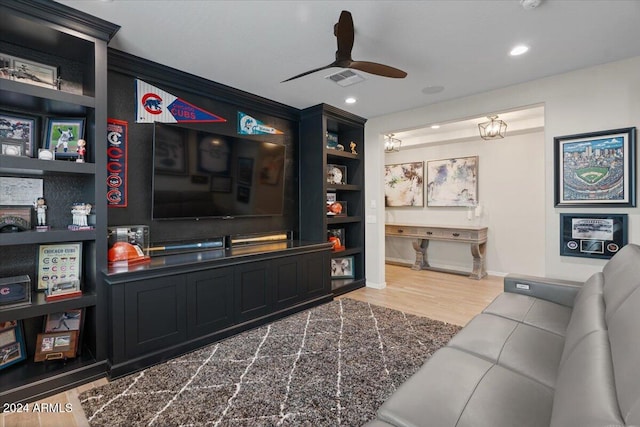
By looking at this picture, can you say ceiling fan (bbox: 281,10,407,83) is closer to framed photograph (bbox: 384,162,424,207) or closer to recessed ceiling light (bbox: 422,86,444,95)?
recessed ceiling light (bbox: 422,86,444,95)

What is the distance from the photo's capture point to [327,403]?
194cm

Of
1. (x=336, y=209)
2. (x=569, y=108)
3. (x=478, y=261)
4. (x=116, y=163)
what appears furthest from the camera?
(x=478, y=261)

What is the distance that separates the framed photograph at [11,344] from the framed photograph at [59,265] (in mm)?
275

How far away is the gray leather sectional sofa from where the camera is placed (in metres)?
0.82

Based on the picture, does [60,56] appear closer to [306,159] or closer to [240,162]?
[240,162]

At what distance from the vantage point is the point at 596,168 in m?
2.94

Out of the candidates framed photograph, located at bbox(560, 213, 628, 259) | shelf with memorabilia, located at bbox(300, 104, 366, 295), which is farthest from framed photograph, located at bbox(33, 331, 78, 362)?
framed photograph, located at bbox(560, 213, 628, 259)

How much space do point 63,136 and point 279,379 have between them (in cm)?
248

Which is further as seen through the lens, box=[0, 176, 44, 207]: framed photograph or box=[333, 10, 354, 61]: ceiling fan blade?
box=[0, 176, 44, 207]: framed photograph

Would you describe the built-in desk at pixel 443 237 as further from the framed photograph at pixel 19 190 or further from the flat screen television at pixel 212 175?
the framed photograph at pixel 19 190

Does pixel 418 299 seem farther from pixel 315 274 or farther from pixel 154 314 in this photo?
pixel 154 314

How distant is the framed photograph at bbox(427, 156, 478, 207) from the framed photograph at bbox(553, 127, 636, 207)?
8.12 ft

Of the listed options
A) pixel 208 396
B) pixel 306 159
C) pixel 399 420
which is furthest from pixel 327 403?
pixel 306 159

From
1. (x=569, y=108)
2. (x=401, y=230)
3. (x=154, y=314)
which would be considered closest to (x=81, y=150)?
(x=154, y=314)
